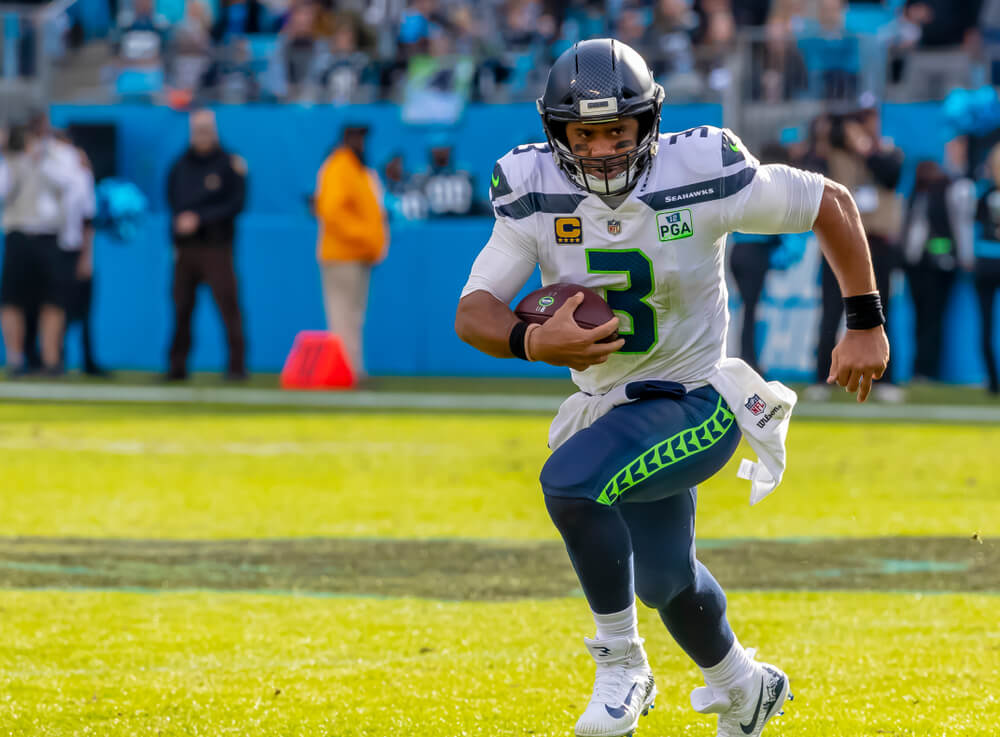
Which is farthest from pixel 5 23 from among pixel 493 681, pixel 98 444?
pixel 493 681

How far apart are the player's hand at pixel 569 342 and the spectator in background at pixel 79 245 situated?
1168 centimetres

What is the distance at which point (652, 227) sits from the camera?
168 inches

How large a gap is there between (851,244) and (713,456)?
2.16 ft

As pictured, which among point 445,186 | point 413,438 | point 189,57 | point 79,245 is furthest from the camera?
point 189,57

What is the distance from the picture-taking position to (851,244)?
14.1ft

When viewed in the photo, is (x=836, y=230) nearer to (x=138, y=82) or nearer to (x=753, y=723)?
(x=753, y=723)

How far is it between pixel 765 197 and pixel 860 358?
0.48m

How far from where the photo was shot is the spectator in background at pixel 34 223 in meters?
15.1

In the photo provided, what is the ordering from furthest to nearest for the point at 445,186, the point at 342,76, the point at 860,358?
the point at 342,76 < the point at 445,186 < the point at 860,358

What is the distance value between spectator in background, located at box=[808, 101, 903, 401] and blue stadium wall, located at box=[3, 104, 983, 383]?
185 cm

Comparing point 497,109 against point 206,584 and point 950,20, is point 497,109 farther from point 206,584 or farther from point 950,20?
point 206,584

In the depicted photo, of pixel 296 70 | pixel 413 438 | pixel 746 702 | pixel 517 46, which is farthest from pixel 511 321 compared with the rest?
pixel 296 70

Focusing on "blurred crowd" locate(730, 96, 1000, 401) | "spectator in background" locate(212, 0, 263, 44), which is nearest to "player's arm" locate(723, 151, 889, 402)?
"blurred crowd" locate(730, 96, 1000, 401)

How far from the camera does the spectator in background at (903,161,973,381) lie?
14664 mm
